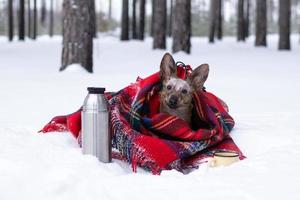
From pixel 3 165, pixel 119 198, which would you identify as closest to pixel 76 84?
pixel 3 165

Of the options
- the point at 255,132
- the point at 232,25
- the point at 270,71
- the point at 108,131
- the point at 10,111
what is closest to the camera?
the point at 108,131

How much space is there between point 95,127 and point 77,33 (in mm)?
6091

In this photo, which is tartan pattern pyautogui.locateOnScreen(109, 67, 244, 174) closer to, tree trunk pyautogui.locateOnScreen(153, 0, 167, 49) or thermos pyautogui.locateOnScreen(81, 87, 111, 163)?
thermos pyautogui.locateOnScreen(81, 87, 111, 163)

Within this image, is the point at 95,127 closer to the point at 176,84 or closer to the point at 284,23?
the point at 176,84

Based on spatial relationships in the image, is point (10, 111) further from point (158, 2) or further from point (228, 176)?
point (158, 2)

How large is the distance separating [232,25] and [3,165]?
56746 millimetres

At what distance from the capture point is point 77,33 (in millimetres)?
9453

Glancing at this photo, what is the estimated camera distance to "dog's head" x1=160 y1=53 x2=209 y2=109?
400 centimetres

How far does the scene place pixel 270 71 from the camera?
10789 mm

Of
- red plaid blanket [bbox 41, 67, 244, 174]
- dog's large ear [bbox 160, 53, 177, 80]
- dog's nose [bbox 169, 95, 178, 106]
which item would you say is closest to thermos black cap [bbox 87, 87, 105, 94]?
red plaid blanket [bbox 41, 67, 244, 174]

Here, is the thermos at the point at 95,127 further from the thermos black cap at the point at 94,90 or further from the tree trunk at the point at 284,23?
the tree trunk at the point at 284,23

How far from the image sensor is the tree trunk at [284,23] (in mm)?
16750

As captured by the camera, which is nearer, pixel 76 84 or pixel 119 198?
pixel 119 198

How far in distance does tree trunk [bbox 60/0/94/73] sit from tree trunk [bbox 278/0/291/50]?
29.8 feet
